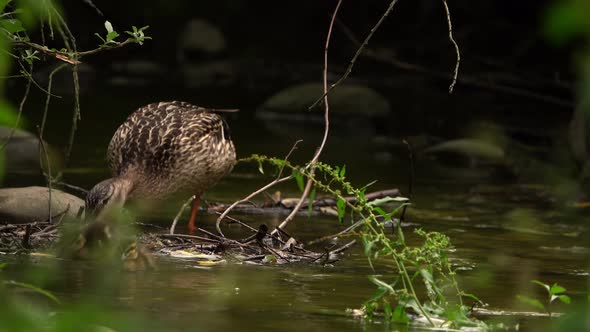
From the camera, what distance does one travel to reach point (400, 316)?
4.92 metres

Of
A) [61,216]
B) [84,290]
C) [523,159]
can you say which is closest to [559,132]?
[523,159]

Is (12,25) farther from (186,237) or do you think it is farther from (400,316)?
(186,237)

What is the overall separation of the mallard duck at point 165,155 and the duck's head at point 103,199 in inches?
9.9

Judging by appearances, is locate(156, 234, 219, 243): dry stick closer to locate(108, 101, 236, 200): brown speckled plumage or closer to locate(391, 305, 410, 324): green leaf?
locate(108, 101, 236, 200): brown speckled plumage

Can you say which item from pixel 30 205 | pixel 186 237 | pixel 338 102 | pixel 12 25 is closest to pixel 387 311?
pixel 12 25

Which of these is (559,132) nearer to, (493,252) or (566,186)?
(566,186)

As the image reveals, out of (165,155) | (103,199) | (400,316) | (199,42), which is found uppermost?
(199,42)

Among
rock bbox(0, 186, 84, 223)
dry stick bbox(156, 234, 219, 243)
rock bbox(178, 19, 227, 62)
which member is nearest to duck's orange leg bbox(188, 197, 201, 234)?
rock bbox(0, 186, 84, 223)

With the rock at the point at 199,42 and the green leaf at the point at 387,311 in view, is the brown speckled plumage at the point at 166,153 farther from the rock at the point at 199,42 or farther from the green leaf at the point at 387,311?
the rock at the point at 199,42

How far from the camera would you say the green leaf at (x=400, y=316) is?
4879 millimetres

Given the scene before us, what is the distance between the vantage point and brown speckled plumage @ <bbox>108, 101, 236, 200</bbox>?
798 centimetres

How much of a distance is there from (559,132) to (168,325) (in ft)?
41.6

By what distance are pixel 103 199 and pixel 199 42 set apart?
22.4 m

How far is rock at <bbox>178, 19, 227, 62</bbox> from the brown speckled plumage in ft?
68.1
